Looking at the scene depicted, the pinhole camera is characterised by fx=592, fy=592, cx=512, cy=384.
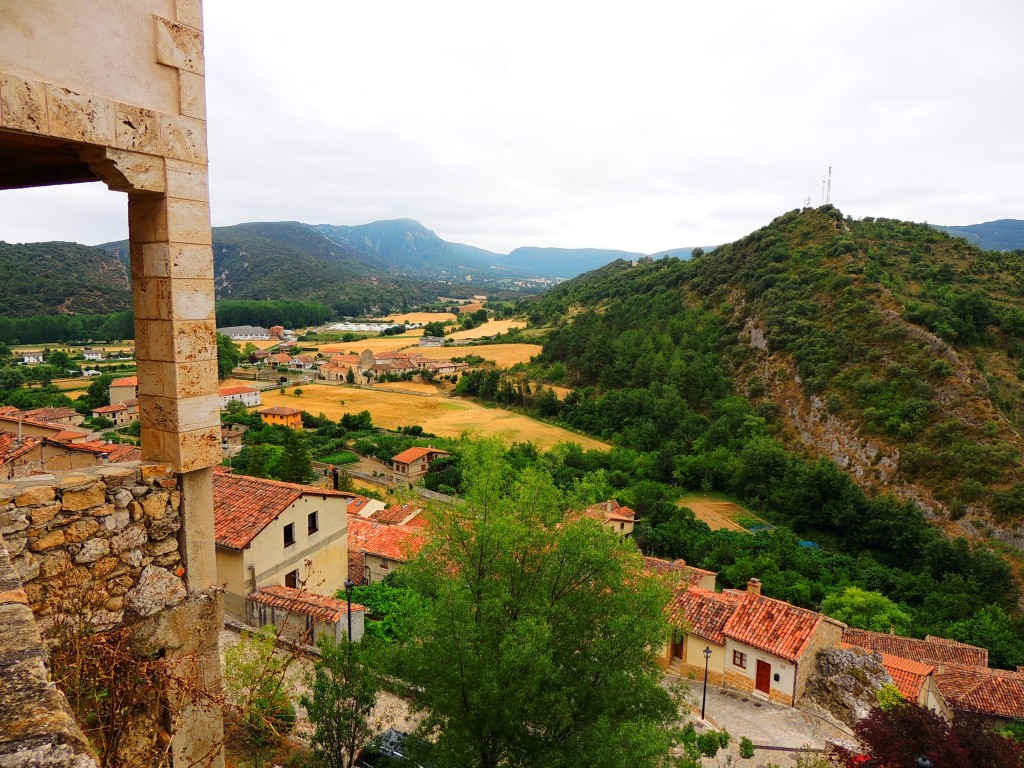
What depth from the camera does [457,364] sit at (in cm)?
8662

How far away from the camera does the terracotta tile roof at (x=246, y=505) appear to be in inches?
596

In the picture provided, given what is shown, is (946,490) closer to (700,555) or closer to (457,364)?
(700,555)

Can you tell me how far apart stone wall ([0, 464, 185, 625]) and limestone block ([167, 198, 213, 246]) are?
5.87ft

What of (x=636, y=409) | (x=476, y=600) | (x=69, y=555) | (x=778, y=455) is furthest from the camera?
(x=636, y=409)

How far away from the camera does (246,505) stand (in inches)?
645

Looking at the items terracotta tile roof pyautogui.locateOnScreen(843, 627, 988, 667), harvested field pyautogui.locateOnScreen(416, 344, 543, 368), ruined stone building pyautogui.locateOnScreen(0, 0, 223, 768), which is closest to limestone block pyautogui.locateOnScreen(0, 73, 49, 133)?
ruined stone building pyautogui.locateOnScreen(0, 0, 223, 768)

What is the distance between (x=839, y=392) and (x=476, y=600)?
145 ft

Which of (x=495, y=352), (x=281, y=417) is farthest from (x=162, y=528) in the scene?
(x=495, y=352)

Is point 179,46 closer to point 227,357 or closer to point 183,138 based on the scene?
point 183,138

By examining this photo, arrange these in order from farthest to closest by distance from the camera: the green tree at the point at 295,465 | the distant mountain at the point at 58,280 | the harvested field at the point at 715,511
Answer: the distant mountain at the point at 58,280
the harvested field at the point at 715,511
the green tree at the point at 295,465

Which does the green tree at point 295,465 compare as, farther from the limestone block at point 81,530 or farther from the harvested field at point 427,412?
the limestone block at point 81,530

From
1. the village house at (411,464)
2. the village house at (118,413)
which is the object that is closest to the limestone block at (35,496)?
the village house at (411,464)

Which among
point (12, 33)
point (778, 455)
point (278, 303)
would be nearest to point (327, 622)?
point (12, 33)

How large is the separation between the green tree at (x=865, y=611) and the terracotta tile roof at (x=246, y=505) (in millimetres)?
23024
